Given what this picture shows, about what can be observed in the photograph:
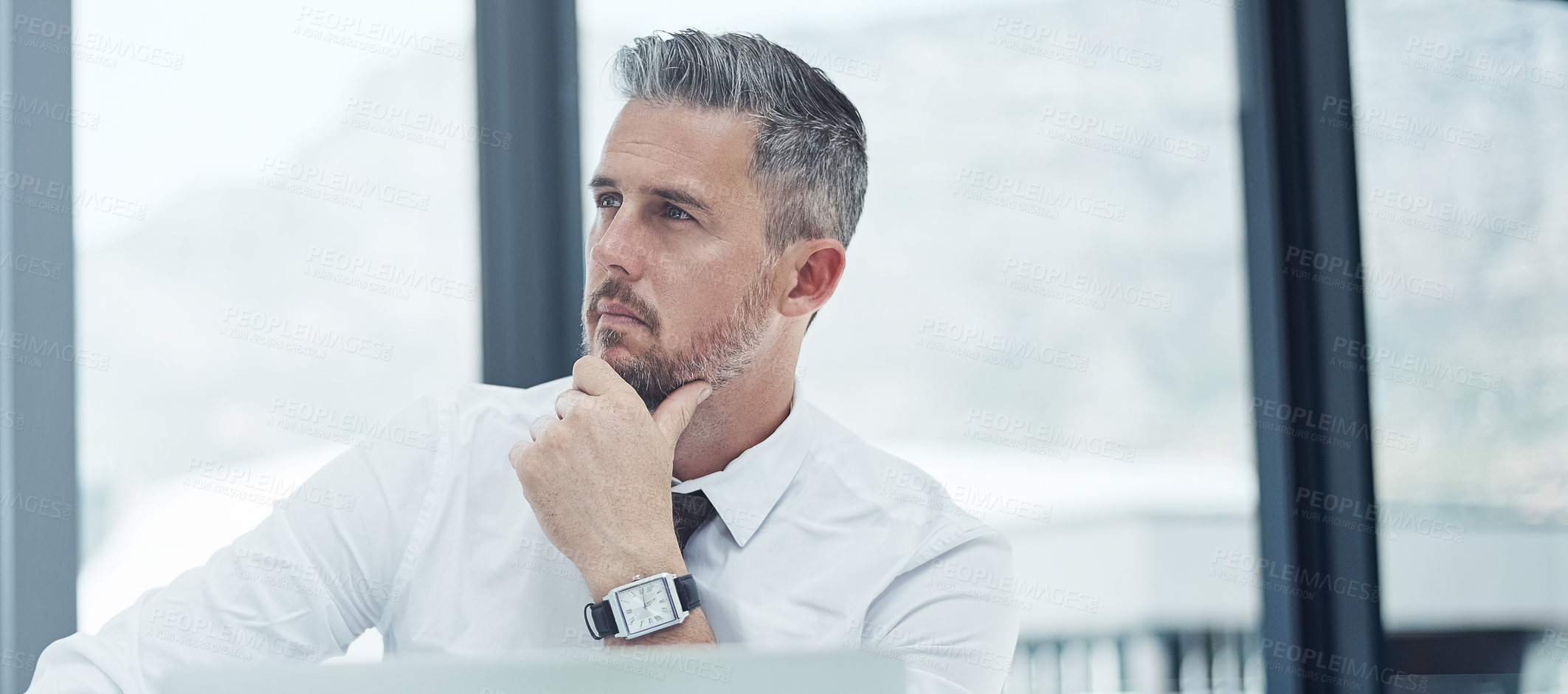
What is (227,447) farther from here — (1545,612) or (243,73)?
(1545,612)

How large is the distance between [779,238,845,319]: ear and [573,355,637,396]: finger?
0.32m

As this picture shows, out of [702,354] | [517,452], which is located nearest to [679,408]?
[702,354]

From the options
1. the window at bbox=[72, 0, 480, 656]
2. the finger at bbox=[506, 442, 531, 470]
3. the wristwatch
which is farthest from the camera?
the window at bbox=[72, 0, 480, 656]

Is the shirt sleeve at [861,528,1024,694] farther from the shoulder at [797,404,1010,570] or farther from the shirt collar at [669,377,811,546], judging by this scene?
the shirt collar at [669,377,811,546]

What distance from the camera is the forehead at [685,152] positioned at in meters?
1.57

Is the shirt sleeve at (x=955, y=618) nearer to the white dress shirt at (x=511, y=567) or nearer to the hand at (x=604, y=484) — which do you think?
the white dress shirt at (x=511, y=567)

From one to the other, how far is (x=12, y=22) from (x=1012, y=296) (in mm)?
1690

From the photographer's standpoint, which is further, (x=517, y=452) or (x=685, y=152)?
(x=685, y=152)

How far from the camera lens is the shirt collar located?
1562mm

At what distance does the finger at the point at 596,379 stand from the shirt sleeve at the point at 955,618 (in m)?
0.46

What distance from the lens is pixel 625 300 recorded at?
5.20ft

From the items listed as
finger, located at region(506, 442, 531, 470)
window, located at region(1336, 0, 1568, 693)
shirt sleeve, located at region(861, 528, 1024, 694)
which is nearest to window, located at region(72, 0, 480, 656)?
finger, located at region(506, 442, 531, 470)

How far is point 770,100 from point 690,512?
622 mm

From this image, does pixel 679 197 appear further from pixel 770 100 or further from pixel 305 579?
pixel 305 579
